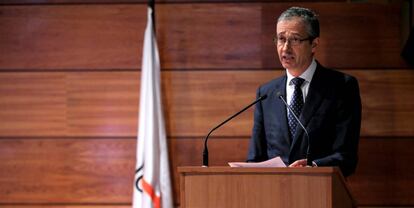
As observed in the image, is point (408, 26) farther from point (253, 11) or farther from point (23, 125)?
point (23, 125)

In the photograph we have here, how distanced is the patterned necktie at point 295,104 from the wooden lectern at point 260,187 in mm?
852

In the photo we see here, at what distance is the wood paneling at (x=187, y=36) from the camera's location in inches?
172

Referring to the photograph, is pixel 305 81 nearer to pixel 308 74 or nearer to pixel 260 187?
pixel 308 74

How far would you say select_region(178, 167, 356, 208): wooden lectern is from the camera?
2.50 metres

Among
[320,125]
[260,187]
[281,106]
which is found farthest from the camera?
[281,106]

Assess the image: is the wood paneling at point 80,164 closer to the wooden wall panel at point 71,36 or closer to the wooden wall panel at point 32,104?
the wooden wall panel at point 32,104

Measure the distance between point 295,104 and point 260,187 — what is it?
1.01m

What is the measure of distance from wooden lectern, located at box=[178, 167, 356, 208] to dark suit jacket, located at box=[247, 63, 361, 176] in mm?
725

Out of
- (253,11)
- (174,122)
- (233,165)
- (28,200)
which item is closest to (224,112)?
(174,122)

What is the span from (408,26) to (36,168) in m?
2.32

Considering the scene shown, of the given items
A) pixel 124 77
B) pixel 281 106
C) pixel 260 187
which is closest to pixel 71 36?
pixel 124 77

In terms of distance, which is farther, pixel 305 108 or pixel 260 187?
pixel 305 108

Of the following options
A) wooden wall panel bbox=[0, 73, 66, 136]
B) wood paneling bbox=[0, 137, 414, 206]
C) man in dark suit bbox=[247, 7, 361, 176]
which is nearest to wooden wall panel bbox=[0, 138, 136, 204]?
wood paneling bbox=[0, 137, 414, 206]

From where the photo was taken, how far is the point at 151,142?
14.1ft
